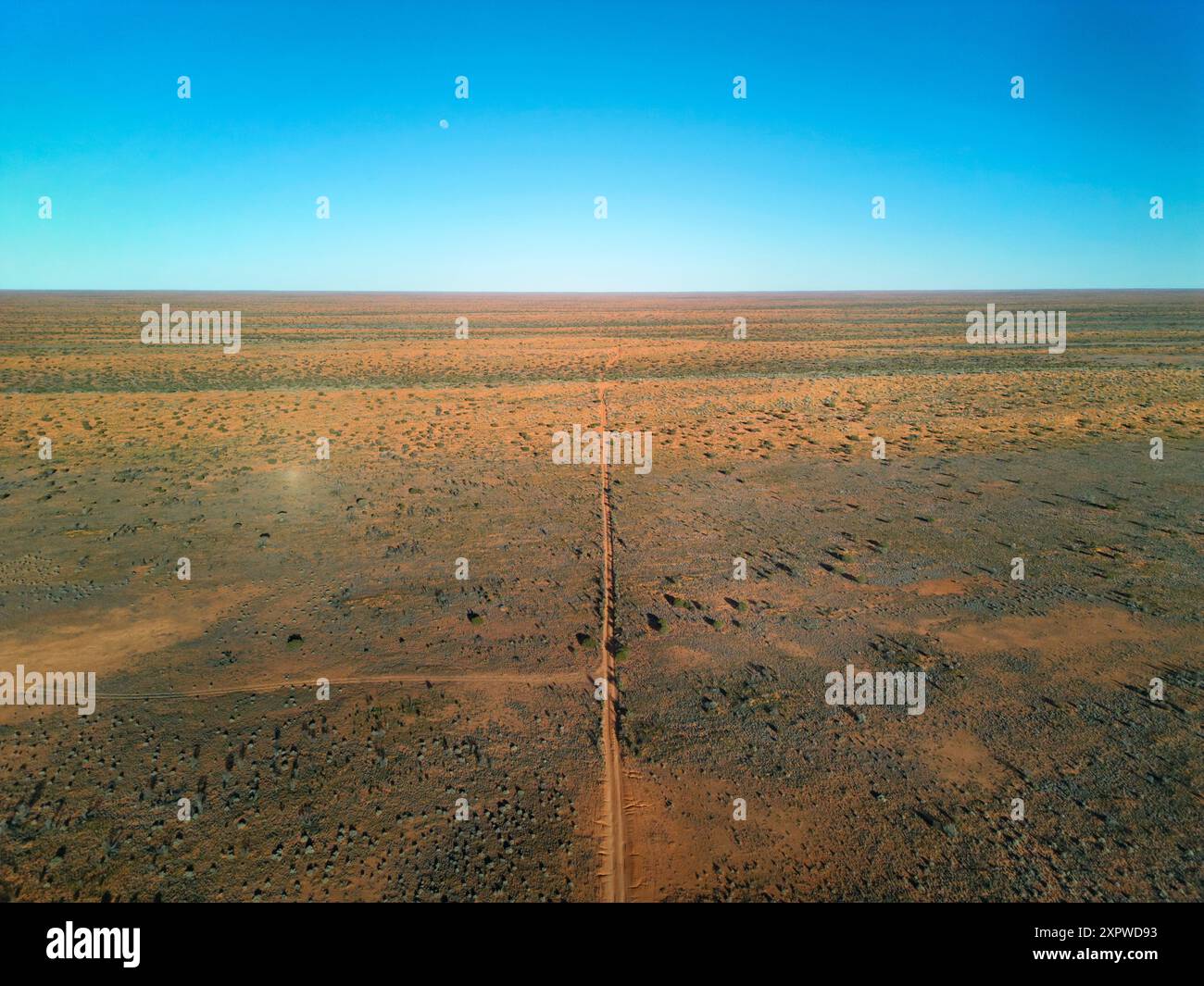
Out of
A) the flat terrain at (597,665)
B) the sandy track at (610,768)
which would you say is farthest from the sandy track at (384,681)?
the sandy track at (610,768)

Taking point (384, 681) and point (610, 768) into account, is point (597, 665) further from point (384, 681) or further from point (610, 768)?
point (384, 681)

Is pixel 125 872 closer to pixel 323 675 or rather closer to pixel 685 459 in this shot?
pixel 323 675

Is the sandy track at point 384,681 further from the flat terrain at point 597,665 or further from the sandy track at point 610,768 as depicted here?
the sandy track at point 610,768

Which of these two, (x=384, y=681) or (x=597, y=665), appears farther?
(x=597, y=665)

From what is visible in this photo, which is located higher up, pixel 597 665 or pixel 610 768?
pixel 597 665

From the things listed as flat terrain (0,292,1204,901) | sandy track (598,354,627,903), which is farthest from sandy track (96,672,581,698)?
sandy track (598,354,627,903)

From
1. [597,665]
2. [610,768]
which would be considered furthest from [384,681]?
[610,768]

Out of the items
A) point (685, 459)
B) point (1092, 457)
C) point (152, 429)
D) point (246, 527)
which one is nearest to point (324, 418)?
point (152, 429)
